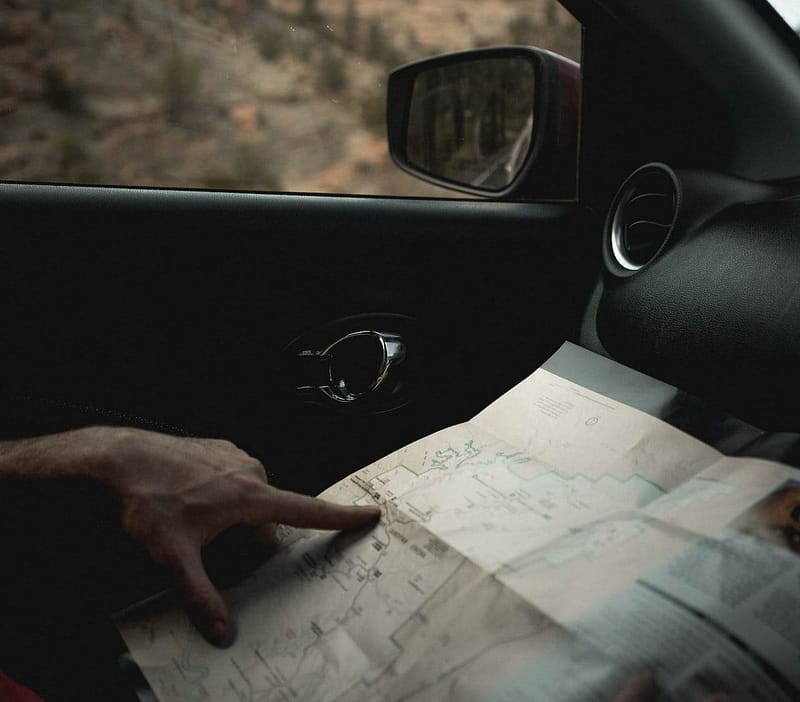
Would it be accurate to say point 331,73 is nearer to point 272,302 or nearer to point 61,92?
point 61,92

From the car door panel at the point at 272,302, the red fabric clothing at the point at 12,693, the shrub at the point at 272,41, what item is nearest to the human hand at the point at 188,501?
the red fabric clothing at the point at 12,693

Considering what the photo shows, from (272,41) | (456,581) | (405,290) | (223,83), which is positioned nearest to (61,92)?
(223,83)

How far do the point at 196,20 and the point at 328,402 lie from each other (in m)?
0.94

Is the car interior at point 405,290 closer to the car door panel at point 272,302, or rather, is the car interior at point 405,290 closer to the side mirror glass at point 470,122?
the car door panel at point 272,302

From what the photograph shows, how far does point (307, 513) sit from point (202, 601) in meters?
0.13

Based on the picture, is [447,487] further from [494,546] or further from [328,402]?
[328,402]

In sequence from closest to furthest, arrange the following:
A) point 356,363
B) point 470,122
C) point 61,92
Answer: point 356,363 < point 61,92 < point 470,122

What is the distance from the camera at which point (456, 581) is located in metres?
0.65

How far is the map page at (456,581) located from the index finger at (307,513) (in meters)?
0.02

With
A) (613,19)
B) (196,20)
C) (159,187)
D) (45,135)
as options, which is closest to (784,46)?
(613,19)

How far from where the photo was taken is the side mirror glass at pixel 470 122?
1443 mm

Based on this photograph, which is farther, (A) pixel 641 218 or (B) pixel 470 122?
(B) pixel 470 122

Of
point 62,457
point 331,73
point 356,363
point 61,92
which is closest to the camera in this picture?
point 62,457

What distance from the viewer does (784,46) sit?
938 mm
